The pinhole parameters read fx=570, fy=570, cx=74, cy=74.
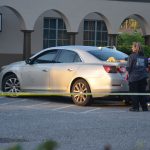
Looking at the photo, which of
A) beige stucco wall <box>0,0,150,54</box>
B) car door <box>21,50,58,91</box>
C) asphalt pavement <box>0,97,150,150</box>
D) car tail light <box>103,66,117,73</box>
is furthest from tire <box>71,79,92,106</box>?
Result: beige stucco wall <box>0,0,150,54</box>

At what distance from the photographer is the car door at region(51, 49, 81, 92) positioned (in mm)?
13250

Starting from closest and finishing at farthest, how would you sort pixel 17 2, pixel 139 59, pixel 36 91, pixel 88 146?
pixel 88 146 → pixel 139 59 → pixel 36 91 → pixel 17 2

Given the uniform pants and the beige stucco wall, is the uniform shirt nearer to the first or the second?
the uniform pants

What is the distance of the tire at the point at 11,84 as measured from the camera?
14.4 m

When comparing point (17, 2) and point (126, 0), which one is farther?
point (126, 0)

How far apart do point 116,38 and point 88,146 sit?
76.0 feet

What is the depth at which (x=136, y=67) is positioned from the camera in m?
12.0

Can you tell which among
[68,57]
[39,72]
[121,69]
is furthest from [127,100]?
[39,72]

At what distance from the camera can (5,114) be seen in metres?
11.1

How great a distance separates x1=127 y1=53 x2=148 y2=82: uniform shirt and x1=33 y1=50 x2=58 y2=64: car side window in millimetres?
2549

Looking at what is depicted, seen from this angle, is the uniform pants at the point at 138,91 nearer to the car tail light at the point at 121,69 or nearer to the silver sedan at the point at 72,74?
the silver sedan at the point at 72,74

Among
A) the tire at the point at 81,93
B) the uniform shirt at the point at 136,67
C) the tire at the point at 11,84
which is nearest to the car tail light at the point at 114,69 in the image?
the tire at the point at 81,93

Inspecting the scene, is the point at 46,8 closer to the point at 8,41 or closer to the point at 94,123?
the point at 8,41

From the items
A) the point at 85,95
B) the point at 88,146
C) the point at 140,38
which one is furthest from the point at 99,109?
the point at 140,38
